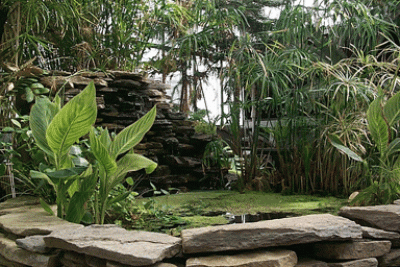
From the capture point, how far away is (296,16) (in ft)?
12.2

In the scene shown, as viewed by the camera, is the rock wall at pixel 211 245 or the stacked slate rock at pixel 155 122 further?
the stacked slate rock at pixel 155 122

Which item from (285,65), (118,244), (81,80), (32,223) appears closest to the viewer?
(118,244)

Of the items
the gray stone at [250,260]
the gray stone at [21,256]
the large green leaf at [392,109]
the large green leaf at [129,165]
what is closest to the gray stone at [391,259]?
the gray stone at [250,260]

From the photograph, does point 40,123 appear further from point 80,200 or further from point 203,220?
point 203,220

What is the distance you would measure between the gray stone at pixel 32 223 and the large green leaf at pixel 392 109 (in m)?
2.03

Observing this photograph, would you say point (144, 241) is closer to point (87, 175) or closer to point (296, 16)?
point (87, 175)

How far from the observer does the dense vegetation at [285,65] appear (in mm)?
3254

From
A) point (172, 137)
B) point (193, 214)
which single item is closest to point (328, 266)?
point (193, 214)

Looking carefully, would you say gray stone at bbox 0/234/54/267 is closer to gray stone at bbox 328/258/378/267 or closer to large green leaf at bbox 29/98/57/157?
large green leaf at bbox 29/98/57/157

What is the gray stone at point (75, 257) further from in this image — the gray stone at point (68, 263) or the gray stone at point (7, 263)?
the gray stone at point (7, 263)

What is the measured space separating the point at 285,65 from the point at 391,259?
198 cm

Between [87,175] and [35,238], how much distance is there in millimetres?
449

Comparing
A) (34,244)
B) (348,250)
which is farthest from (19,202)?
(348,250)

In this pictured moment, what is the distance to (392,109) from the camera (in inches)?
107
